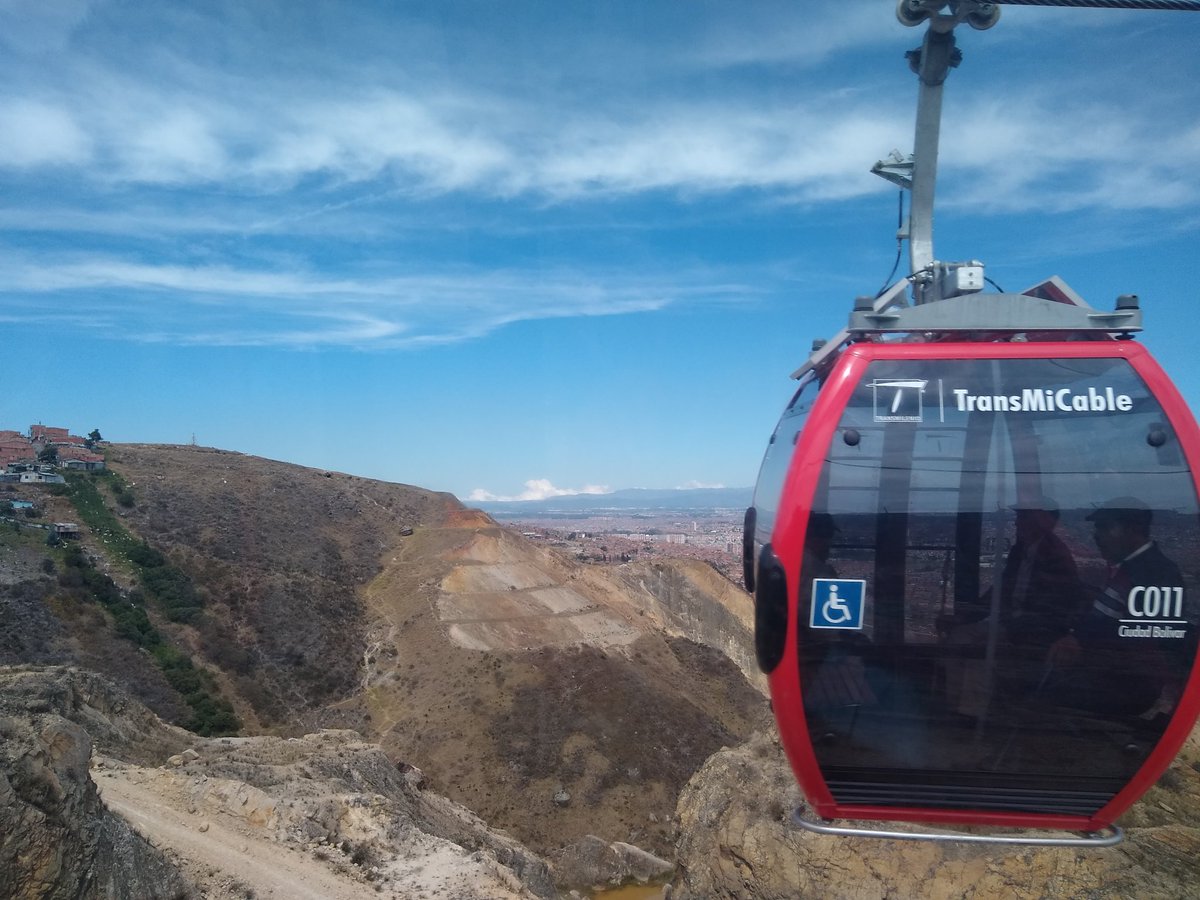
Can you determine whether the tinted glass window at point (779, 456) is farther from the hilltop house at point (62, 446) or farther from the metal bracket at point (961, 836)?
the hilltop house at point (62, 446)

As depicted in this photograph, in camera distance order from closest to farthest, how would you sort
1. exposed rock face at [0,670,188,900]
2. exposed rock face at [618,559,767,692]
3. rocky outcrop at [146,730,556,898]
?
exposed rock face at [0,670,188,900] → rocky outcrop at [146,730,556,898] → exposed rock face at [618,559,767,692]

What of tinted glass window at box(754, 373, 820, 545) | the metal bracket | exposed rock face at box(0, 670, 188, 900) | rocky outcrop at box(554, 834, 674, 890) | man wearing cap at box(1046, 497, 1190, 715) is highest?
tinted glass window at box(754, 373, 820, 545)

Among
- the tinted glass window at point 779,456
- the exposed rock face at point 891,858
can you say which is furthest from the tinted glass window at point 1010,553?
the exposed rock face at point 891,858

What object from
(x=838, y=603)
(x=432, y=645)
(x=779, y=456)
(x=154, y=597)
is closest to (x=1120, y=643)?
(x=838, y=603)

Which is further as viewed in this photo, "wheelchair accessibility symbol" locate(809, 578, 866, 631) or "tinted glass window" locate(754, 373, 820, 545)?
"tinted glass window" locate(754, 373, 820, 545)

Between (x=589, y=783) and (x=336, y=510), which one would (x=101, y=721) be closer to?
(x=589, y=783)

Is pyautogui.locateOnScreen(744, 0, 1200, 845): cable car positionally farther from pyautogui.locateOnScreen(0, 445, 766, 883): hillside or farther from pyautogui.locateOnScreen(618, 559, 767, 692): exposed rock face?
pyautogui.locateOnScreen(618, 559, 767, 692): exposed rock face

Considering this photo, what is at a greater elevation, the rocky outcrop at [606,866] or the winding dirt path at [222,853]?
the winding dirt path at [222,853]

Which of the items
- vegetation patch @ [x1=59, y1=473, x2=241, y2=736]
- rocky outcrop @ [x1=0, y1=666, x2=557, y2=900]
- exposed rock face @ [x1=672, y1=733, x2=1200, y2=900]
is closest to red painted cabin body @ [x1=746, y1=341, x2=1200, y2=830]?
exposed rock face @ [x1=672, y1=733, x2=1200, y2=900]
